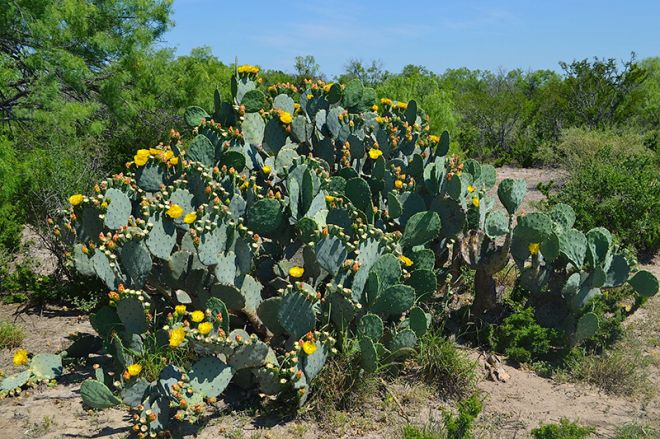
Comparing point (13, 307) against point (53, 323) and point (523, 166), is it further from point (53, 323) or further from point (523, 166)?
point (523, 166)

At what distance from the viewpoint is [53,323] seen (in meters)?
5.25

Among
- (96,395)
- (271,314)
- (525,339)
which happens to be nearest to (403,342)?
(271,314)

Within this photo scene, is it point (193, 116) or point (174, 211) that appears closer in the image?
point (174, 211)

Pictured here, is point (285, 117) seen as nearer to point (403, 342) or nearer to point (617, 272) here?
point (403, 342)

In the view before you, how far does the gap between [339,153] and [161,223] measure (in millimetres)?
1801

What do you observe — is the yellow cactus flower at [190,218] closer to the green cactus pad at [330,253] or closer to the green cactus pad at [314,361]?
the green cactus pad at [330,253]

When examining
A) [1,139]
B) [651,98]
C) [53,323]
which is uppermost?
[651,98]

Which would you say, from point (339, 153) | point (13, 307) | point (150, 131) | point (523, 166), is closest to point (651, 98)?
point (523, 166)

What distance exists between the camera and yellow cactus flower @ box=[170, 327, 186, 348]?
3397 millimetres

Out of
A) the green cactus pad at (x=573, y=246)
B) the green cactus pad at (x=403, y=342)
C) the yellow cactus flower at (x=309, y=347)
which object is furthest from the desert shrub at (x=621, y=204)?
the yellow cactus flower at (x=309, y=347)

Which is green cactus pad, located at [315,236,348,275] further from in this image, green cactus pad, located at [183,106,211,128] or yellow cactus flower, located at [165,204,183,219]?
green cactus pad, located at [183,106,211,128]

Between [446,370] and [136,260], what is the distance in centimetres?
185

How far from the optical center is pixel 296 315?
3.79 metres

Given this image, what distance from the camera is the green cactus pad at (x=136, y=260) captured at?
388cm
